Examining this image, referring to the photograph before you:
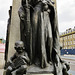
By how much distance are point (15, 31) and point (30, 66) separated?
1188mm

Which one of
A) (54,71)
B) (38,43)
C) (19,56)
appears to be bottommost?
(54,71)

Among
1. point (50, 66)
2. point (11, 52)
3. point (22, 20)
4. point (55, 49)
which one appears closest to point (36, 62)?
point (50, 66)

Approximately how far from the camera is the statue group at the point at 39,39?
2.84 metres

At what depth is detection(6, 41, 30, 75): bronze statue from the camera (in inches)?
102

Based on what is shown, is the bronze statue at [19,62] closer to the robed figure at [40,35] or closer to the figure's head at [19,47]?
the figure's head at [19,47]

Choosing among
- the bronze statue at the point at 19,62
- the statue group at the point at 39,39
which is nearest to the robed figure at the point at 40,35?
the statue group at the point at 39,39

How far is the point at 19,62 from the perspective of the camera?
106 inches

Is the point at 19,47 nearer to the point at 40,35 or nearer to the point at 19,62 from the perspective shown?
the point at 19,62

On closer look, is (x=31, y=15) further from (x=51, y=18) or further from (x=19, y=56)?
(x=19, y=56)

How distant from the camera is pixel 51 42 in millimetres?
2975

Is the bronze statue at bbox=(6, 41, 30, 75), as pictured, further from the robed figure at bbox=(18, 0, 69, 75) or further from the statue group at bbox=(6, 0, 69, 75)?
the robed figure at bbox=(18, 0, 69, 75)

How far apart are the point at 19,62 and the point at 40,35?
820 millimetres

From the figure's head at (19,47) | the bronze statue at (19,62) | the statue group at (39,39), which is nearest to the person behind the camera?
the bronze statue at (19,62)

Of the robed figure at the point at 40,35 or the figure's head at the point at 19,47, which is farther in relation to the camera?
the robed figure at the point at 40,35
